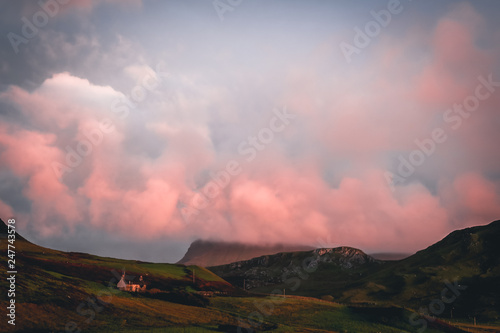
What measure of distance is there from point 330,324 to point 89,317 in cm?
6065

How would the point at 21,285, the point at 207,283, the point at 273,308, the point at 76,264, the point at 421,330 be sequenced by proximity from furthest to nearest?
the point at 207,283 < the point at 76,264 < the point at 273,308 < the point at 421,330 < the point at 21,285

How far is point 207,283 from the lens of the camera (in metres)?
167

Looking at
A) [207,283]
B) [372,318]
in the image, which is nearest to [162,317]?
[372,318]

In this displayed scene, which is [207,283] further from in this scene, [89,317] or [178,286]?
[89,317]

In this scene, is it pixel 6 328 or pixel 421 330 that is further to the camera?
pixel 421 330

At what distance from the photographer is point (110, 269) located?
5827 inches

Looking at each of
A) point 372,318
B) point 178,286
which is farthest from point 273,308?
point 178,286

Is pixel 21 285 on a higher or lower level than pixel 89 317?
higher

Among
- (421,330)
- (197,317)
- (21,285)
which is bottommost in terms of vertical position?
(421,330)

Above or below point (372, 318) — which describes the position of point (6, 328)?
above

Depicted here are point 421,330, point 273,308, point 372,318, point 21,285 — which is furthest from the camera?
point 273,308

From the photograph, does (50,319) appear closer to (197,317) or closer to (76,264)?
(197,317)

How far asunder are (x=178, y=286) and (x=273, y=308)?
2022 inches

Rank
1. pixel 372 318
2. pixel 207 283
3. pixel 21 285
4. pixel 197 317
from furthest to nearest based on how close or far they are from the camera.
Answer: pixel 207 283 < pixel 372 318 < pixel 197 317 < pixel 21 285
